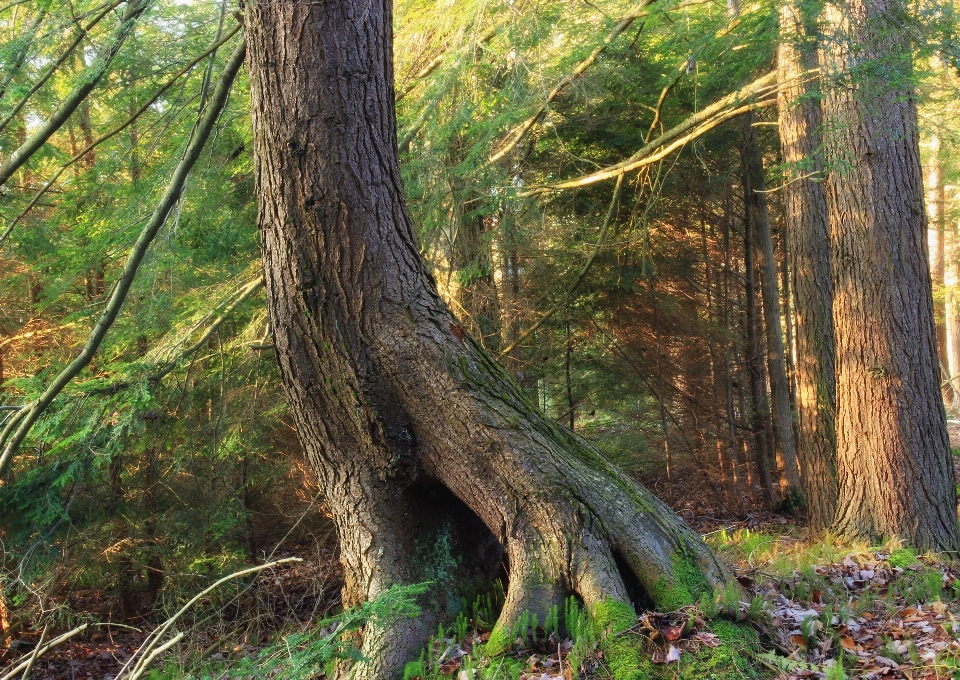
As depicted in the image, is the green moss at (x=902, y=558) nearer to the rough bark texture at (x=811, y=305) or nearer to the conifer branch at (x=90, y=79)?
the rough bark texture at (x=811, y=305)

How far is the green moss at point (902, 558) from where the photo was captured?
18.0 ft

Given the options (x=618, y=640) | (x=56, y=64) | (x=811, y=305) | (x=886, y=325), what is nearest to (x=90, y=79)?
(x=56, y=64)

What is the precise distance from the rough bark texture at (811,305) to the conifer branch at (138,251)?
5.45 meters

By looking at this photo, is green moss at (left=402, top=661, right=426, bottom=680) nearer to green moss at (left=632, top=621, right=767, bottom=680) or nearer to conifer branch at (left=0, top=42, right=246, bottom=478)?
green moss at (left=632, top=621, right=767, bottom=680)

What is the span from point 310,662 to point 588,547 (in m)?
1.68

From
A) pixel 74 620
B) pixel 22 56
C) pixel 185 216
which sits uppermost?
pixel 22 56

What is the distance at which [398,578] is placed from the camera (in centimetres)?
433

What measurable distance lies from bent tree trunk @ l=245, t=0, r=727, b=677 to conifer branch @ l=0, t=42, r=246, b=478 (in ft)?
1.75

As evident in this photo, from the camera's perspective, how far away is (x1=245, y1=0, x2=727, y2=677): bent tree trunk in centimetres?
404

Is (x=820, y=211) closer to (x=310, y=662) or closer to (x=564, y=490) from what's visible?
(x=564, y=490)

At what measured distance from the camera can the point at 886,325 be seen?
20.2 feet

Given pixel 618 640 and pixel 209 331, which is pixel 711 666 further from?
pixel 209 331

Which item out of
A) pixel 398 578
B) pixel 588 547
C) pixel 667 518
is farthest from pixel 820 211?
pixel 398 578

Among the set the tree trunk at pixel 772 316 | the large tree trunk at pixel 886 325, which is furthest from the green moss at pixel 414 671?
the tree trunk at pixel 772 316
